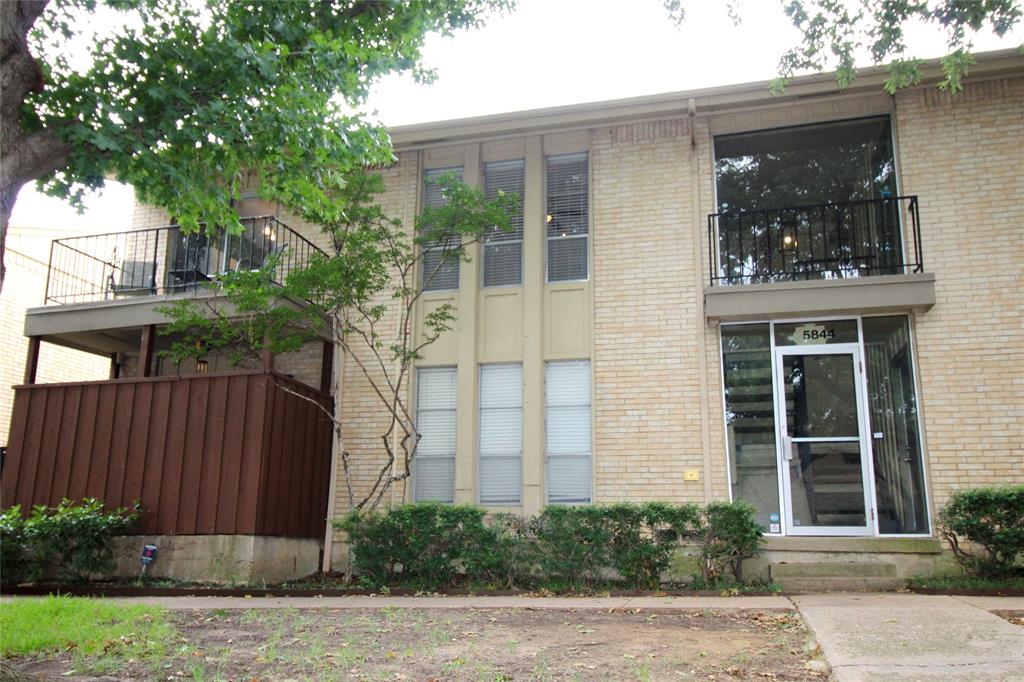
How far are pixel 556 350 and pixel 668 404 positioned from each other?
5.73 ft

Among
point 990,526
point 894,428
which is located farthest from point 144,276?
point 990,526

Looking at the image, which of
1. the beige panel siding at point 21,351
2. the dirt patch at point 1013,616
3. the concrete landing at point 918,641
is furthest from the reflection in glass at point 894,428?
the beige panel siding at point 21,351

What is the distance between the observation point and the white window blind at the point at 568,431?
11.2 meters

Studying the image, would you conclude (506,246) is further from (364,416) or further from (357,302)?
(364,416)

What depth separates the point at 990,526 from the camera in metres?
8.85

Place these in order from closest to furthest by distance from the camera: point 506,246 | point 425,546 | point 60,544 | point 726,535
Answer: point 726,535, point 425,546, point 60,544, point 506,246

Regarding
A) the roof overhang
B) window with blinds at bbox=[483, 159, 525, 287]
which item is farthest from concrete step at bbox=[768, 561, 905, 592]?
the roof overhang

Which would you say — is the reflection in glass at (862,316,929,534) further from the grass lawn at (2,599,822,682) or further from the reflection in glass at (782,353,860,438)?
the grass lawn at (2,599,822,682)

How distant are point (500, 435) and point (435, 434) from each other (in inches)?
Answer: 38.0

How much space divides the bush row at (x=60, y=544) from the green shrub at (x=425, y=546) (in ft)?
11.2

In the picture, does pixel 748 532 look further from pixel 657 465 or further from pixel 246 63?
pixel 246 63

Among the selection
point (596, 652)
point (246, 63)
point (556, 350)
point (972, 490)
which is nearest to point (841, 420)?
point (972, 490)

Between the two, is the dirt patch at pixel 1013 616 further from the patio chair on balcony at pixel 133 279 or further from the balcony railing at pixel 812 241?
the patio chair on balcony at pixel 133 279

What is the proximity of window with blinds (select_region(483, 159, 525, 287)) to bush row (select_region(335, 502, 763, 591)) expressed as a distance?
379 cm
